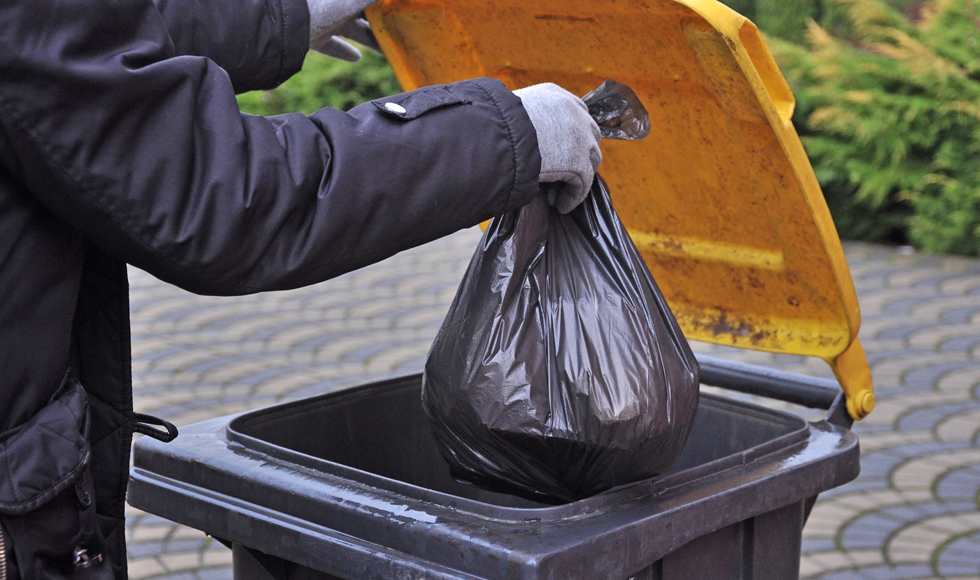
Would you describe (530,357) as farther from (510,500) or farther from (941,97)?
(941,97)

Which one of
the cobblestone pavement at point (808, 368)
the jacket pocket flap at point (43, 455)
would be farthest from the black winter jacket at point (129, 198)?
the cobblestone pavement at point (808, 368)

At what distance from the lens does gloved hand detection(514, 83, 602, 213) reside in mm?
1354

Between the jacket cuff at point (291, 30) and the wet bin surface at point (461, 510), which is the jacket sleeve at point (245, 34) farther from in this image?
the wet bin surface at point (461, 510)

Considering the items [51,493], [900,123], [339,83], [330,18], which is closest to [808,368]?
[900,123]

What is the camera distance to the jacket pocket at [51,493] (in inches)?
48.3

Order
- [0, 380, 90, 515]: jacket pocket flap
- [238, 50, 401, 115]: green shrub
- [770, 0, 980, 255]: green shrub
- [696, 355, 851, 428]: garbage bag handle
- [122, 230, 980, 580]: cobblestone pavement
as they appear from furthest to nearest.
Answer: [238, 50, 401, 115]: green shrub → [770, 0, 980, 255]: green shrub → [122, 230, 980, 580]: cobblestone pavement → [696, 355, 851, 428]: garbage bag handle → [0, 380, 90, 515]: jacket pocket flap

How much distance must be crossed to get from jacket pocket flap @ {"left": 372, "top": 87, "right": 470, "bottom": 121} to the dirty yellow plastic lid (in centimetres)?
44

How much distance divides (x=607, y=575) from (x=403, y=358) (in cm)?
361

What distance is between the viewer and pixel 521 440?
152 cm

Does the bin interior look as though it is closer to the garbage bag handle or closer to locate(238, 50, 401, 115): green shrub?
the garbage bag handle

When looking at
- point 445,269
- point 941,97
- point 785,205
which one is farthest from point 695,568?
point 941,97

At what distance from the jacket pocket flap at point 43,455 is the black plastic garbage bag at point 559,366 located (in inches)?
20.9

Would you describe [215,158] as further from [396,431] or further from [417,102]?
[396,431]

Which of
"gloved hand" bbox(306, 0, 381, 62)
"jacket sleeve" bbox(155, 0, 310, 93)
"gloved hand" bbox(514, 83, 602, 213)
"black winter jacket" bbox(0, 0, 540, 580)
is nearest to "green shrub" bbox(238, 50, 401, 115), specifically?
"gloved hand" bbox(306, 0, 381, 62)
